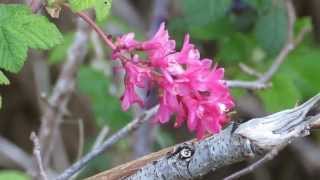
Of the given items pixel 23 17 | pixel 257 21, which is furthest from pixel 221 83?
pixel 257 21

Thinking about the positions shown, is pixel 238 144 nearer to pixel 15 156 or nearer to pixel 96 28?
pixel 96 28

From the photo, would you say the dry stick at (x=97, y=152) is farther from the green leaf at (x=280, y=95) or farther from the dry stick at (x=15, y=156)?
the dry stick at (x=15, y=156)

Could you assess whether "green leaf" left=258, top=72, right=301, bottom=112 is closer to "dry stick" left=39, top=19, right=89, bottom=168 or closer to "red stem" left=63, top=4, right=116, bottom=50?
"dry stick" left=39, top=19, right=89, bottom=168

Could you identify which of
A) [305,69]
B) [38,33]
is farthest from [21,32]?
[305,69]

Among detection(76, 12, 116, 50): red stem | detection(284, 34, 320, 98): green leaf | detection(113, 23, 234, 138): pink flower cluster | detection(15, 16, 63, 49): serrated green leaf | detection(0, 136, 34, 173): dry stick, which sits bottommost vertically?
detection(284, 34, 320, 98): green leaf

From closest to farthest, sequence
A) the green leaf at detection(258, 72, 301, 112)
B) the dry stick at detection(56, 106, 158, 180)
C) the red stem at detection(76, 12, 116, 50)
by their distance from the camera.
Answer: the red stem at detection(76, 12, 116, 50) → the dry stick at detection(56, 106, 158, 180) → the green leaf at detection(258, 72, 301, 112)

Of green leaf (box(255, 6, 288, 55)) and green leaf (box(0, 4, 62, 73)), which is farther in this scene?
green leaf (box(255, 6, 288, 55))

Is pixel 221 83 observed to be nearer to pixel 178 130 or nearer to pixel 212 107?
pixel 212 107

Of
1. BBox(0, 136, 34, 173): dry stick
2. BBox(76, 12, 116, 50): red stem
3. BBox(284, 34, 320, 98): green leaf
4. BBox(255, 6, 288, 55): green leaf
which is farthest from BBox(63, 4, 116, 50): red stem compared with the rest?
BBox(0, 136, 34, 173): dry stick
